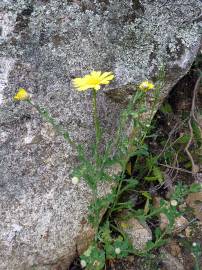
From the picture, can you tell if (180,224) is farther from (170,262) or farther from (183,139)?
(183,139)

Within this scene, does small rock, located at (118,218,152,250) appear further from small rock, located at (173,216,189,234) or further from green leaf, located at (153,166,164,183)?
green leaf, located at (153,166,164,183)

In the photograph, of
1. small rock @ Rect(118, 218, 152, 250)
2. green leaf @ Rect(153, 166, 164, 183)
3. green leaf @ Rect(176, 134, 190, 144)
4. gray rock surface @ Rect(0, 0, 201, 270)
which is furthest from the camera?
green leaf @ Rect(176, 134, 190, 144)

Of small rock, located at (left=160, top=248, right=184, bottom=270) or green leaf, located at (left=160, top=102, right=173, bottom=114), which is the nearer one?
small rock, located at (left=160, top=248, right=184, bottom=270)

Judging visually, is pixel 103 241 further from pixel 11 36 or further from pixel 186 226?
pixel 11 36

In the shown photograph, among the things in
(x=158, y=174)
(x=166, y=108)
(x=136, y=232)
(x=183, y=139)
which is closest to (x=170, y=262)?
(x=136, y=232)

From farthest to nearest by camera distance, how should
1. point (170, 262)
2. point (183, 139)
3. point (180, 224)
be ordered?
point (183, 139) → point (180, 224) → point (170, 262)

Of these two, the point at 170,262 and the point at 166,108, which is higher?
the point at 166,108

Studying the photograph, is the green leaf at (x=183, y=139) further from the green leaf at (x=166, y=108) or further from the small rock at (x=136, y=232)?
the small rock at (x=136, y=232)

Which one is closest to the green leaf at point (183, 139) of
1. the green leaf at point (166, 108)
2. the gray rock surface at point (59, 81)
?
the green leaf at point (166, 108)

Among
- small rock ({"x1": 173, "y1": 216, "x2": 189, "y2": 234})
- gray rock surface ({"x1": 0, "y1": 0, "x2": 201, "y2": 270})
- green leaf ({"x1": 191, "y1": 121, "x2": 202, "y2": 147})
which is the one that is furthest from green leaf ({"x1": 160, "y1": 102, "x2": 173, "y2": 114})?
small rock ({"x1": 173, "y1": 216, "x2": 189, "y2": 234})

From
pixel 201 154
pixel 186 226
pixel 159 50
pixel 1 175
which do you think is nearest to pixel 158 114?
pixel 201 154
